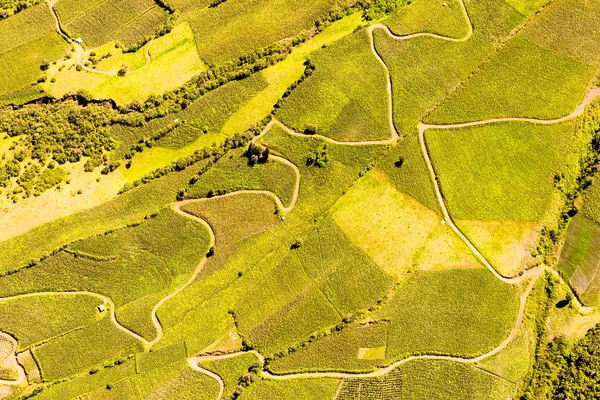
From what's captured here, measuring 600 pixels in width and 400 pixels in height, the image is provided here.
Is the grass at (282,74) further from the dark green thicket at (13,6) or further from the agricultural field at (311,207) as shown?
the dark green thicket at (13,6)

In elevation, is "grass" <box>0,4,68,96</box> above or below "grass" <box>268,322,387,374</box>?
above

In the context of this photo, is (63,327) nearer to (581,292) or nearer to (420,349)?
(420,349)

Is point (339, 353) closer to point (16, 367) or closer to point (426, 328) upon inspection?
point (426, 328)

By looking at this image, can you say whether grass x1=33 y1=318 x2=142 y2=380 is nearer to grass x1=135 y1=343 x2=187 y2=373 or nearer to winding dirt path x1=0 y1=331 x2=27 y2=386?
grass x1=135 y1=343 x2=187 y2=373

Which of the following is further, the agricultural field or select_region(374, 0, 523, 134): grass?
select_region(374, 0, 523, 134): grass

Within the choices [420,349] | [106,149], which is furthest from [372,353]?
[106,149]

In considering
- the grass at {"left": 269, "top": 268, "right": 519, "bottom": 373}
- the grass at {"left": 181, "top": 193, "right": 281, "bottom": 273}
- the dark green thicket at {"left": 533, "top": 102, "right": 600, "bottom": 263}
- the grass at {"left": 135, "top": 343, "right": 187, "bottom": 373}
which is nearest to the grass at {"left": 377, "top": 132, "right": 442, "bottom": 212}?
the grass at {"left": 269, "top": 268, "right": 519, "bottom": 373}
